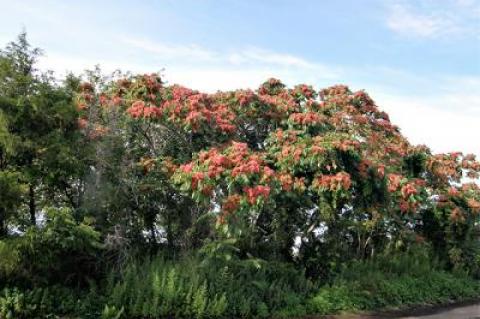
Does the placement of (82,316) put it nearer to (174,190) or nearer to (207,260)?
(207,260)

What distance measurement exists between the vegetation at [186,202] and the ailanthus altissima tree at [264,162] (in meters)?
0.04

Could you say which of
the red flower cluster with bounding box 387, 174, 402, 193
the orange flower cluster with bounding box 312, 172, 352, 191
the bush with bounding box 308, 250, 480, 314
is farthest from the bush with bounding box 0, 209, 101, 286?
the red flower cluster with bounding box 387, 174, 402, 193

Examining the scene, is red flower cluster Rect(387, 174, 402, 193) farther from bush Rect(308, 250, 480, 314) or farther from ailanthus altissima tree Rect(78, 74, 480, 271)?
bush Rect(308, 250, 480, 314)

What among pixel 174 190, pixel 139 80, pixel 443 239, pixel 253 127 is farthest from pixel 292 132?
pixel 443 239

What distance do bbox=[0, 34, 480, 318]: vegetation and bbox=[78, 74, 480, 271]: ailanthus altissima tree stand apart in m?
0.04

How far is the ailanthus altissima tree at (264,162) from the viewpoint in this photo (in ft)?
34.7

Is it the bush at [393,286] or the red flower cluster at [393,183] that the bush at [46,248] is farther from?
the red flower cluster at [393,183]

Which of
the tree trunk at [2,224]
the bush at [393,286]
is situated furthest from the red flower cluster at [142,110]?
the bush at [393,286]

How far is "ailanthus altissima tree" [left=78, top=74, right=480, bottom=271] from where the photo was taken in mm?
10562

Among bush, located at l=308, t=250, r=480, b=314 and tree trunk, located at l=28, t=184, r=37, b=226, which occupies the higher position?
tree trunk, located at l=28, t=184, r=37, b=226

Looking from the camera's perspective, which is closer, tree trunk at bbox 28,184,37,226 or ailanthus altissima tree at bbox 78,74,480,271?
tree trunk at bbox 28,184,37,226

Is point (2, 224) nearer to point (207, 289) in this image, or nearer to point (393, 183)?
point (207, 289)

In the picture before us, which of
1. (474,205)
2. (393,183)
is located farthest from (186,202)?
(474,205)

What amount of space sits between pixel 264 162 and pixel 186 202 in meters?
2.08
